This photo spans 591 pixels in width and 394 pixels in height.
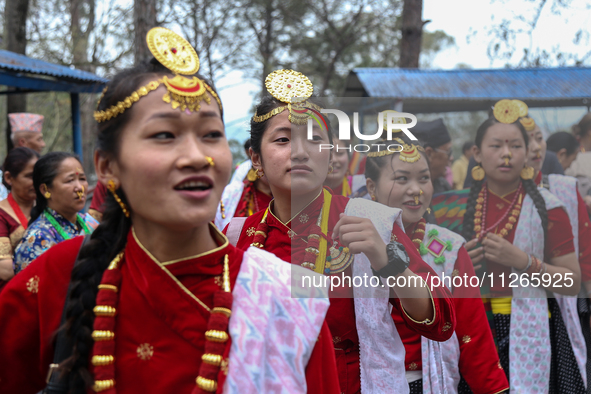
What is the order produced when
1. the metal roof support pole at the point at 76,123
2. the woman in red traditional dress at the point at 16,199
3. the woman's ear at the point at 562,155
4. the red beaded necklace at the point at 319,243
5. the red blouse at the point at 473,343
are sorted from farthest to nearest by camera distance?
the metal roof support pole at the point at 76,123, the woman in red traditional dress at the point at 16,199, the woman's ear at the point at 562,155, the red blouse at the point at 473,343, the red beaded necklace at the point at 319,243

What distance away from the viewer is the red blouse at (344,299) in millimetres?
1823

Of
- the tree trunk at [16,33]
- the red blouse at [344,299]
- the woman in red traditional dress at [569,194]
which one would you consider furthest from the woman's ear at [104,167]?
the tree trunk at [16,33]

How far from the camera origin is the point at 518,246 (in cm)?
272

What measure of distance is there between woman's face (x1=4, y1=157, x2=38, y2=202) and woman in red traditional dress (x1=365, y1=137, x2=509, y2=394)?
2908mm

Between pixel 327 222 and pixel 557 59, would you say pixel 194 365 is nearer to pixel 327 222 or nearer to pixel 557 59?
pixel 327 222

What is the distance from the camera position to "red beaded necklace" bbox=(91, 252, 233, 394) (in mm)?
1254

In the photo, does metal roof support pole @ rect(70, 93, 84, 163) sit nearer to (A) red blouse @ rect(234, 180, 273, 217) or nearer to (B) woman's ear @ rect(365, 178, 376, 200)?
(A) red blouse @ rect(234, 180, 273, 217)

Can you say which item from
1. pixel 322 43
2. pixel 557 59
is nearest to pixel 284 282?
pixel 557 59

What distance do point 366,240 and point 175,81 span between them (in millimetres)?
808

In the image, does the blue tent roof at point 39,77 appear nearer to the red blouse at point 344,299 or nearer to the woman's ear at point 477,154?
the red blouse at point 344,299

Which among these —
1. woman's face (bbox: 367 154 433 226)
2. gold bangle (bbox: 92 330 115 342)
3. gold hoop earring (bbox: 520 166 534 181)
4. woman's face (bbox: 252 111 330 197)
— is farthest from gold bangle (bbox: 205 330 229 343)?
gold hoop earring (bbox: 520 166 534 181)

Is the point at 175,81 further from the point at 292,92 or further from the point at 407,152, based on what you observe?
the point at 407,152

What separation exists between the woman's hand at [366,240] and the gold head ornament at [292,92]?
60 centimetres

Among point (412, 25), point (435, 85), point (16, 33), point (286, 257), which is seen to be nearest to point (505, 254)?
point (286, 257)
